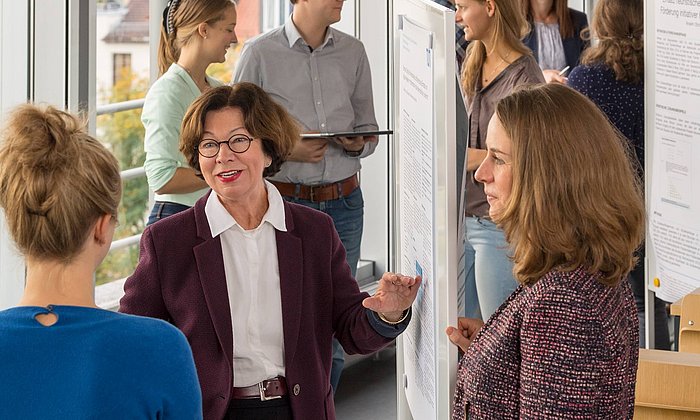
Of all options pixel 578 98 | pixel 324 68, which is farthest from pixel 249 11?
pixel 578 98

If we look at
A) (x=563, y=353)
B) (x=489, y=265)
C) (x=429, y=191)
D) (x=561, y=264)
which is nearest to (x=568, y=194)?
(x=561, y=264)

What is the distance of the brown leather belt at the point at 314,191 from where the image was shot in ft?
12.8

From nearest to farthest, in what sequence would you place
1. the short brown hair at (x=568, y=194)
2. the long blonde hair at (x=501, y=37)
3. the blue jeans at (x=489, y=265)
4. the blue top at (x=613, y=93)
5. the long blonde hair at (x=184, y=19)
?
1. the short brown hair at (x=568, y=194)
2. the blue jeans at (x=489, y=265)
3. the long blonde hair at (x=501, y=37)
4. the long blonde hair at (x=184, y=19)
5. the blue top at (x=613, y=93)

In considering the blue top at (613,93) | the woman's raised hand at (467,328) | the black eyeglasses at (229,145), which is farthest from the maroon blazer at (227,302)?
the blue top at (613,93)

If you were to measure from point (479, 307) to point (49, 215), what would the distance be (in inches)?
92.2

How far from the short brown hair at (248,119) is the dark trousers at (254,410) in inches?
22.0

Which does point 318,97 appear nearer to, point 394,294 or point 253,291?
point 253,291

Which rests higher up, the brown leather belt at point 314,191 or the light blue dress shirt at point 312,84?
the light blue dress shirt at point 312,84

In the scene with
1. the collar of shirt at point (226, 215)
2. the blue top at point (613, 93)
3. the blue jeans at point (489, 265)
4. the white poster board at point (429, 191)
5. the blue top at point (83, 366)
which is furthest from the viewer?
the blue top at point (613, 93)

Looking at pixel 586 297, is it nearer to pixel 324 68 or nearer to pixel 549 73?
pixel 324 68

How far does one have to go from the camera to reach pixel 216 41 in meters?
3.66

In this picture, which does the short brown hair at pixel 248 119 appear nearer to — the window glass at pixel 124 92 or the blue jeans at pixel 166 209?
the blue jeans at pixel 166 209

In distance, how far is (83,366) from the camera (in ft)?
5.27

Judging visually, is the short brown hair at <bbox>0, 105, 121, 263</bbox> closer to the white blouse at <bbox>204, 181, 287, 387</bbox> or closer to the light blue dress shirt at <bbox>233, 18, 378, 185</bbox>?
the white blouse at <bbox>204, 181, 287, 387</bbox>
